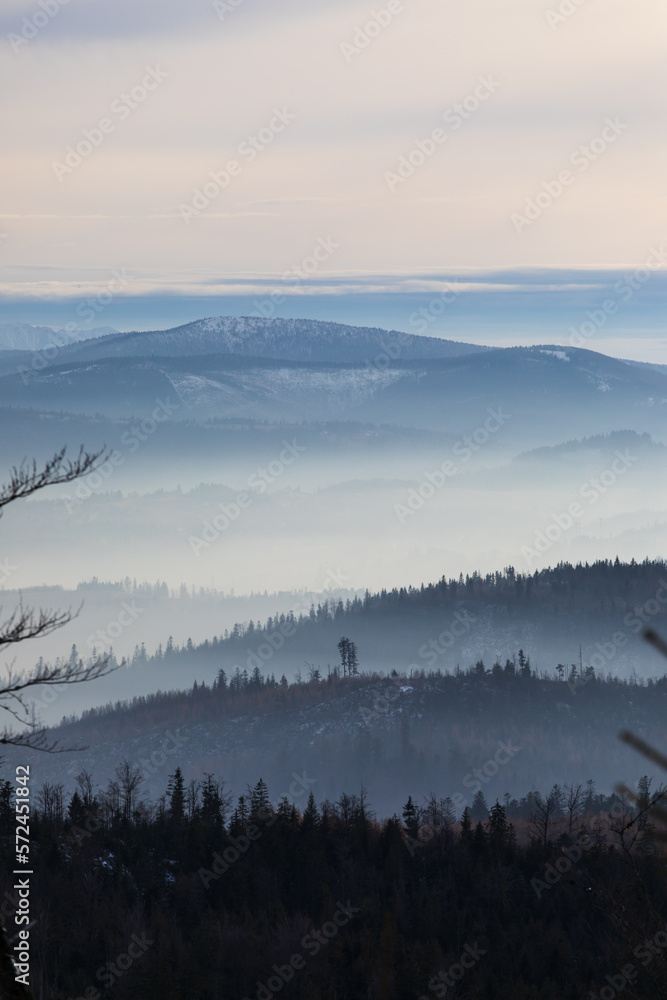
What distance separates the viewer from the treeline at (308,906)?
78500mm

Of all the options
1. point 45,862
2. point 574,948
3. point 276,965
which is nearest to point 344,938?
point 276,965

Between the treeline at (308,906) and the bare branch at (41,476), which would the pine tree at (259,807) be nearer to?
the treeline at (308,906)

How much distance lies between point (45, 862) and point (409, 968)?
36.8 m

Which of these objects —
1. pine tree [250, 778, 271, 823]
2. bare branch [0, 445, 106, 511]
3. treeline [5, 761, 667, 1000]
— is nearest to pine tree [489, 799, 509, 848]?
treeline [5, 761, 667, 1000]

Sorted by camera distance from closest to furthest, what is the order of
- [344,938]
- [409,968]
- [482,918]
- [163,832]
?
[409,968] → [344,938] → [482,918] → [163,832]

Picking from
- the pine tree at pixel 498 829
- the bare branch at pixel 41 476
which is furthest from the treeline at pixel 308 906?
the bare branch at pixel 41 476

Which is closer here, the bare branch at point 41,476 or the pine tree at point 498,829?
the bare branch at point 41,476

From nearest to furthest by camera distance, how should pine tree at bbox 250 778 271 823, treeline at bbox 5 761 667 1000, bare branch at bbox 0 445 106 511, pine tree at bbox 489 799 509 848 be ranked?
bare branch at bbox 0 445 106 511 → treeline at bbox 5 761 667 1000 → pine tree at bbox 489 799 509 848 → pine tree at bbox 250 778 271 823

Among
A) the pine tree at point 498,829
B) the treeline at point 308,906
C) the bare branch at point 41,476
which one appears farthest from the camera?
the pine tree at point 498,829

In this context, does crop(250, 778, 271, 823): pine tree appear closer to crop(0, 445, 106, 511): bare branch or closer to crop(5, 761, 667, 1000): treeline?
crop(5, 761, 667, 1000): treeline

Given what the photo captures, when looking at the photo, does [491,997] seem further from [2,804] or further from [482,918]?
[2,804]

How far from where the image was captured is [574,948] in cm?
9612

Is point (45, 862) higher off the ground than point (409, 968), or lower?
higher

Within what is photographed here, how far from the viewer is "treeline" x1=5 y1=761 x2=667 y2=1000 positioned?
78500 mm
